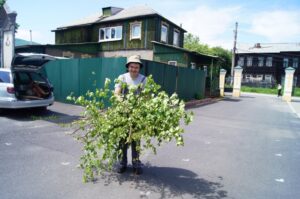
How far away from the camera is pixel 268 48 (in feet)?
173

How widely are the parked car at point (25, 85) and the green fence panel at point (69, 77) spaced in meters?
1.86

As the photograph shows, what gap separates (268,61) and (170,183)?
52.4 m

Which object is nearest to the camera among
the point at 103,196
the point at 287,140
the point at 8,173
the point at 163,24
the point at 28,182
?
the point at 103,196

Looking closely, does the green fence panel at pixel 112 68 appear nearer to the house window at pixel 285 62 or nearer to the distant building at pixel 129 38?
the distant building at pixel 129 38

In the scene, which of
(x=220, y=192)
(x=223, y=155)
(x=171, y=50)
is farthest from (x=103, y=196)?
(x=171, y=50)

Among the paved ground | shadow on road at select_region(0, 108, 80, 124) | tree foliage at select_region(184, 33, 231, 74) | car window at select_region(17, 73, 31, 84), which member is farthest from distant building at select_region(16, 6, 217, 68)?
tree foliage at select_region(184, 33, 231, 74)

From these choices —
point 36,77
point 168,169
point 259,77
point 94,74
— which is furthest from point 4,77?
point 259,77

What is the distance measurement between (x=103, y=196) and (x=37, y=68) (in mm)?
7395

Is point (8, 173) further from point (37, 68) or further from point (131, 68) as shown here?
point (37, 68)

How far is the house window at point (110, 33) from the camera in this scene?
22.5 m

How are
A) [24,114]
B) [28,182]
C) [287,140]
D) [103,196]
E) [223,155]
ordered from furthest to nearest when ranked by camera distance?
[24,114] < [287,140] < [223,155] < [28,182] < [103,196]

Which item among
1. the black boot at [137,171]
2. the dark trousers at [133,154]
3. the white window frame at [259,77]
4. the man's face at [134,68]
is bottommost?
the black boot at [137,171]

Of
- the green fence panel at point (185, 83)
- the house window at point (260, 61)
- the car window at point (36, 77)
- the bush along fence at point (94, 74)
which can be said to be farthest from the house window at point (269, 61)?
the car window at point (36, 77)

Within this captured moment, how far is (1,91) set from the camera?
8016mm
